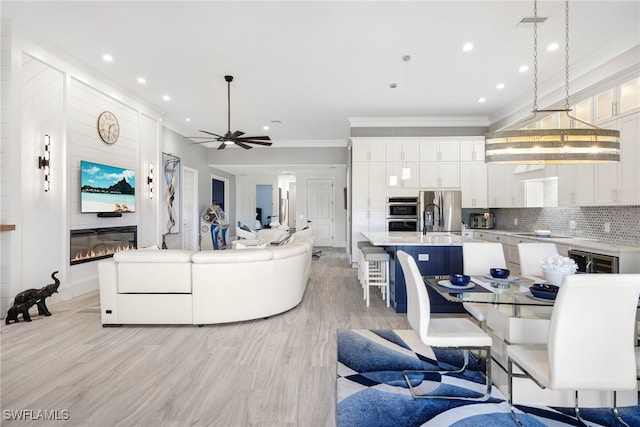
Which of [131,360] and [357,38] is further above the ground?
[357,38]

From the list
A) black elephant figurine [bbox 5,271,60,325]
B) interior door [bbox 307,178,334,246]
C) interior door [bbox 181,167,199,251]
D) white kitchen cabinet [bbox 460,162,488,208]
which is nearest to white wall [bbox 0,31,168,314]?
black elephant figurine [bbox 5,271,60,325]

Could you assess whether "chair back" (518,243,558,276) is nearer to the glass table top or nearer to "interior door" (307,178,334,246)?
the glass table top

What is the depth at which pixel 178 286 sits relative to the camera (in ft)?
11.3

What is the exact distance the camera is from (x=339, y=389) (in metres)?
2.28

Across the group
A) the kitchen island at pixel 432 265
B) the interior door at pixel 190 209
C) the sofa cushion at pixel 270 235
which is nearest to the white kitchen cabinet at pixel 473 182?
the kitchen island at pixel 432 265

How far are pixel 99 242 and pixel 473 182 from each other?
22.0 ft

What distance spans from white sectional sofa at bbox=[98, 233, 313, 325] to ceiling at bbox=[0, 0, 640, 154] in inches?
92.9

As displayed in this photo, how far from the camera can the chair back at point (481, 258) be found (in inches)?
122

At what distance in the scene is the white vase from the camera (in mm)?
2223

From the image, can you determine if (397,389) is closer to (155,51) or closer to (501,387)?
(501,387)

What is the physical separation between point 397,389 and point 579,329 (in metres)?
1.19

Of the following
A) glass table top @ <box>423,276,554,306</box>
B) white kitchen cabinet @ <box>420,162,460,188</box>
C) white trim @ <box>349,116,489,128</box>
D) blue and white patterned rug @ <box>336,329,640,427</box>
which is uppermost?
white trim @ <box>349,116,489,128</box>

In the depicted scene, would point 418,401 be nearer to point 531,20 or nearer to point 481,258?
point 481,258

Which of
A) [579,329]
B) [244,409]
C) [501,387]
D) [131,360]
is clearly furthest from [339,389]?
[131,360]
